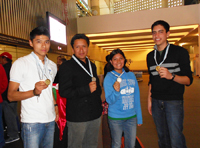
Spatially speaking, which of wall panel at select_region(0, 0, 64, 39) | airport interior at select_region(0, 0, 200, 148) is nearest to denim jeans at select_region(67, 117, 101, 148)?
airport interior at select_region(0, 0, 200, 148)

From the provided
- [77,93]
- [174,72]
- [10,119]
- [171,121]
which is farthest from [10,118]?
[174,72]

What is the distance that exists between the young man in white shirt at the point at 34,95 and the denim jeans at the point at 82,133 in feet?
0.83

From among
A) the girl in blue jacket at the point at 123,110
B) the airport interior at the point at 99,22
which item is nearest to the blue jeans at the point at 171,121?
the girl in blue jacket at the point at 123,110

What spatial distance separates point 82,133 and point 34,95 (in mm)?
767

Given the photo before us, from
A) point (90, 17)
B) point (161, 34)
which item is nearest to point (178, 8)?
point (90, 17)

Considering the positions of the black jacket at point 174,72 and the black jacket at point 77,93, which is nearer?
the black jacket at point 77,93

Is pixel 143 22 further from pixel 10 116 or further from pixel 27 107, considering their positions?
pixel 27 107

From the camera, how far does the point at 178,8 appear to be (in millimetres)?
10445

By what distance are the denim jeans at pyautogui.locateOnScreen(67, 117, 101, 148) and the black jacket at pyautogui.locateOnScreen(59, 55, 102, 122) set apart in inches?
2.5

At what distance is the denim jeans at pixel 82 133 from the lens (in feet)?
5.97

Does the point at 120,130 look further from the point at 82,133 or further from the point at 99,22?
the point at 99,22

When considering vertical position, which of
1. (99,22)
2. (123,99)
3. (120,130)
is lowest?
(120,130)

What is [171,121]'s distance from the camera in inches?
76.5

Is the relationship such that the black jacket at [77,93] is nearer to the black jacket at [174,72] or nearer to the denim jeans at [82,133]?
the denim jeans at [82,133]
